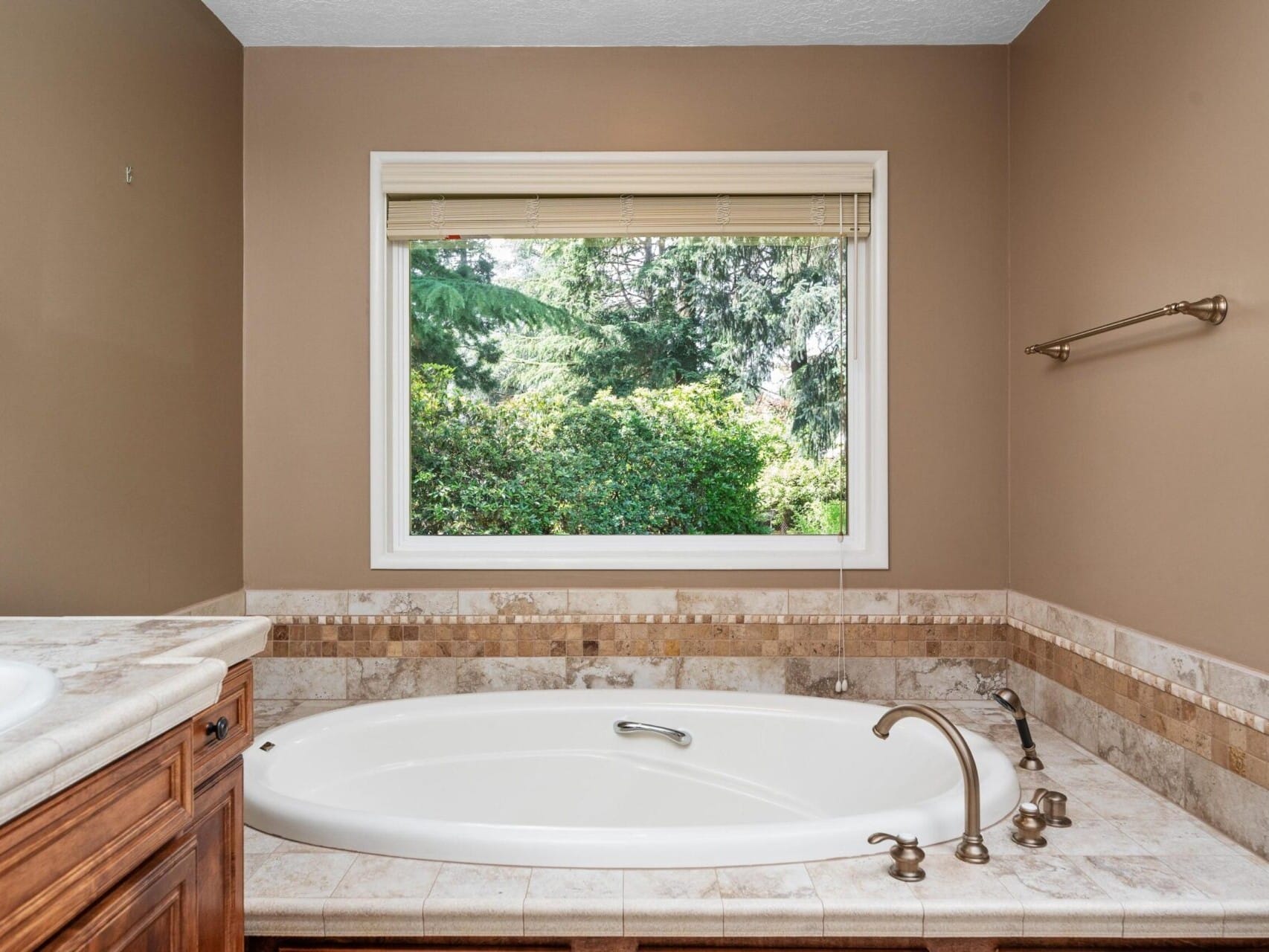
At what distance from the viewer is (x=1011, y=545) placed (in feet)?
8.22

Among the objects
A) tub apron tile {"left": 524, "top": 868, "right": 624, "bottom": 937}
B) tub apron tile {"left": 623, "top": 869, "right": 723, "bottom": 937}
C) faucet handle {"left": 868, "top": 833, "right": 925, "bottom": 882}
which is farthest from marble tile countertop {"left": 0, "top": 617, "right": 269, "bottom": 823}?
faucet handle {"left": 868, "top": 833, "right": 925, "bottom": 882}

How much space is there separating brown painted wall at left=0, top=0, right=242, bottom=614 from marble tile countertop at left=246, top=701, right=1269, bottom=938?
88 centimetres

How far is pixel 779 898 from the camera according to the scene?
Result: 132 centimetres

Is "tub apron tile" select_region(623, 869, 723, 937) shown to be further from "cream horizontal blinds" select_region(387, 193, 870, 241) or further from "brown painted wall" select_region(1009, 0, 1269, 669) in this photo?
"cream horizontal blinds" select_region(387, 193, 870, 241)

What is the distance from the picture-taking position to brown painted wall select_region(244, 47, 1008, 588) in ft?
8.19

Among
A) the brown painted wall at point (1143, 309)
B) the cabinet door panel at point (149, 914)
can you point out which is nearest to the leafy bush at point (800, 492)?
the brown painted wall at point (1143, 309)

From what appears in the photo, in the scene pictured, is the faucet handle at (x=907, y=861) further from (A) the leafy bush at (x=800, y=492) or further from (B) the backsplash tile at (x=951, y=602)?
(A) the leafy bush at (x=800, y=492)

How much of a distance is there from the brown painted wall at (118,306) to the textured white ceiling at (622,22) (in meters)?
0.24

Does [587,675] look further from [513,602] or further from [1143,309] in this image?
[1143,309]

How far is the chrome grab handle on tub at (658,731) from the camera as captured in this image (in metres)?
2.24

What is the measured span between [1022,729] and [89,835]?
6.04ft

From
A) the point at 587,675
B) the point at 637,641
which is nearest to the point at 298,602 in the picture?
the point at 587,675

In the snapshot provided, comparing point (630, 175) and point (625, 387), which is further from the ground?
point (630, 175)

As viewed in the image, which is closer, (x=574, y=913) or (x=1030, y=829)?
(x=574, y=913)
